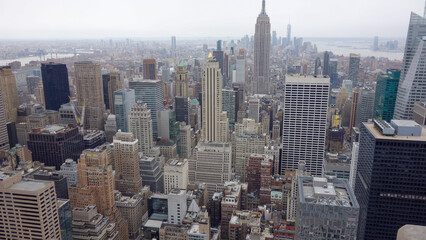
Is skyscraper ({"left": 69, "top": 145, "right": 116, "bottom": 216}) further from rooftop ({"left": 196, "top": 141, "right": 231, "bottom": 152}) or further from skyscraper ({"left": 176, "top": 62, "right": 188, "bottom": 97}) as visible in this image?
skyscraper ({"left": 176, "top": 62, "right": 188, "bottom": 97})

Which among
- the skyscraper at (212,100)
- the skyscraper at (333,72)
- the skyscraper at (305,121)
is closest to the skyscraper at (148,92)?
the skyscraper at (212,100)

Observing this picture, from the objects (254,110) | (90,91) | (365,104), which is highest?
(90,91)

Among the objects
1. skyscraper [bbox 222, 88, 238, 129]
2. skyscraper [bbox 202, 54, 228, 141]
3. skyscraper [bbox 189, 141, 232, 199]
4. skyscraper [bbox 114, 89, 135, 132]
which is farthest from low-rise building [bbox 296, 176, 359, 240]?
skyscraper [bbox 222, 88, 238, 129]

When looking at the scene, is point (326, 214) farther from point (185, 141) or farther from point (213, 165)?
point (185, 141)

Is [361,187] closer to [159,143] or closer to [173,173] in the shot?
[173,173]

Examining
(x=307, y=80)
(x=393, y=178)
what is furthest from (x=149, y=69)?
(x=393, y=178)

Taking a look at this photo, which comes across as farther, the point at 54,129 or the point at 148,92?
the point at 148,92
